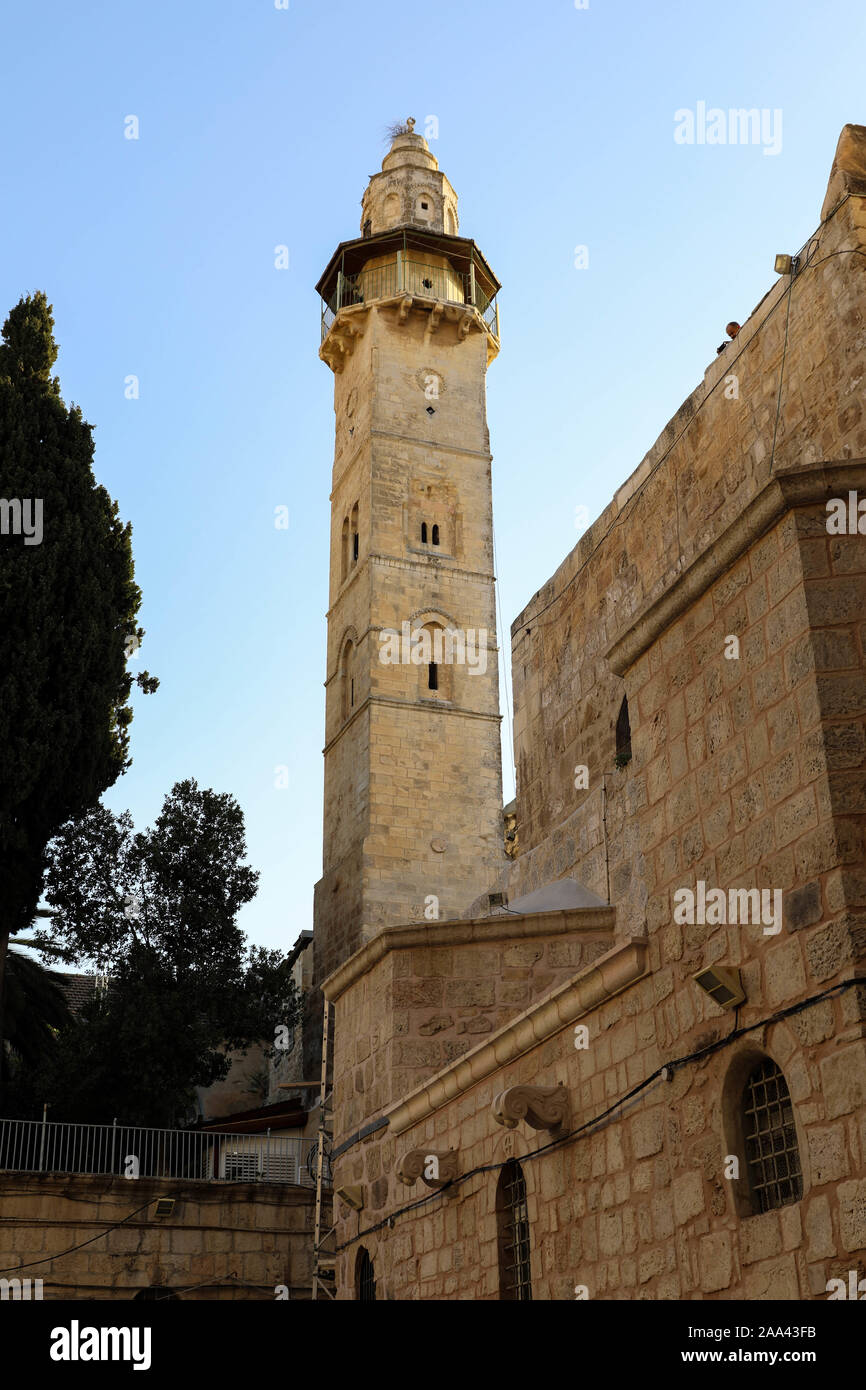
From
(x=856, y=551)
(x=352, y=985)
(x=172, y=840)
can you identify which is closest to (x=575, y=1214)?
(x=856, y=551)

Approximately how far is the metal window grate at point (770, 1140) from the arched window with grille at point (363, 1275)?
4.47 m

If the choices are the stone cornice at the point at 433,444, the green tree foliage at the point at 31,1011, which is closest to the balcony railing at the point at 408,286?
the stone cornice at the point at 433,444

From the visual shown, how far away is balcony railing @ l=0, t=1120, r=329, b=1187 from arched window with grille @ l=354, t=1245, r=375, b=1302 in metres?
7.44

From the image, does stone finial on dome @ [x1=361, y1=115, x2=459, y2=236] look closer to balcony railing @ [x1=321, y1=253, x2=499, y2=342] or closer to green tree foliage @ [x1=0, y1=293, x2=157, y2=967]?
balcony railing @ [x1=321, y1=253, x2=499, y2=342]

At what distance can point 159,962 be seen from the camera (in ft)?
66.8

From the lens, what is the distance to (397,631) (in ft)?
82.3

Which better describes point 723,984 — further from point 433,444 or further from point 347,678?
point 433,444

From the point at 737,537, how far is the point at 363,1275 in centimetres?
577

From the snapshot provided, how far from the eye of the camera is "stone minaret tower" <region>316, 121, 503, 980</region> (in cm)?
2364

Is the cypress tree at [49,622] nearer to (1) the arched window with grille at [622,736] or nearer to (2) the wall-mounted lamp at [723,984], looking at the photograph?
(1) the arched window with grille at [622,736]

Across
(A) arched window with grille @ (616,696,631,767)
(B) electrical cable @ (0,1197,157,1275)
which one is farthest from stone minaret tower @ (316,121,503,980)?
(A) arched window with grille @ (616,696,631,767)

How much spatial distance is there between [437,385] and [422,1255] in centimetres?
2207

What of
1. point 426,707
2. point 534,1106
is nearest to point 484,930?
point 534,1106

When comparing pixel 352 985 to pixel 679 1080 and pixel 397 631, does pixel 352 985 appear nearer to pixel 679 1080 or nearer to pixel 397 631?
pixel 679 1080
